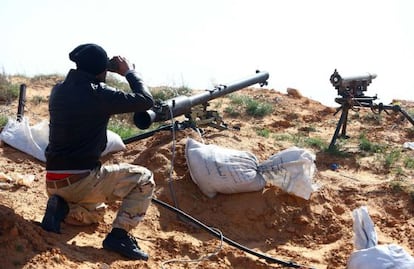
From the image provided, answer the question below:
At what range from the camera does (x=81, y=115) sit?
4.56 meters

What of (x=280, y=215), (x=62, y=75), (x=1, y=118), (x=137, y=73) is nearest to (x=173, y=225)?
(x=280, y=215)

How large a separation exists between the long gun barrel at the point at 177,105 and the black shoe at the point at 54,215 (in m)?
1.63

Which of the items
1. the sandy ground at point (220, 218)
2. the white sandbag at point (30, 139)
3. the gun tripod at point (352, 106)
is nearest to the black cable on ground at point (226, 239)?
the sandy ground at point (220, 218)

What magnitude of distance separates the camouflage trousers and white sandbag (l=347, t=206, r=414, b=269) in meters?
1.72

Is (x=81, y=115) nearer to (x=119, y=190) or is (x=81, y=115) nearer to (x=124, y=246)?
(x=119, y=190)

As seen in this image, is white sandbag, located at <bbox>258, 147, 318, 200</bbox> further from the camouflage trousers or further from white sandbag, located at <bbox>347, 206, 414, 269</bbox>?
the camouflage trousers

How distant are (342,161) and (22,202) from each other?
181 inches

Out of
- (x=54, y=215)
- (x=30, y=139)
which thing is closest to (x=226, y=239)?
(x=54, y=215)

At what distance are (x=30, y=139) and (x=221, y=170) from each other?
2.20 metres

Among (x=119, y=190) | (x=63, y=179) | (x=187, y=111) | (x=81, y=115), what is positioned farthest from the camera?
(x=187, y=111)

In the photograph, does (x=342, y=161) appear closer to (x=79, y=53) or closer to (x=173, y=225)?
(x=173, y=225)

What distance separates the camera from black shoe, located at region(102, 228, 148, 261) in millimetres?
4734

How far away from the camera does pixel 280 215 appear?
6.29 m

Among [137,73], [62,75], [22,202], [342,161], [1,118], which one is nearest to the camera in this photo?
[137,73]
